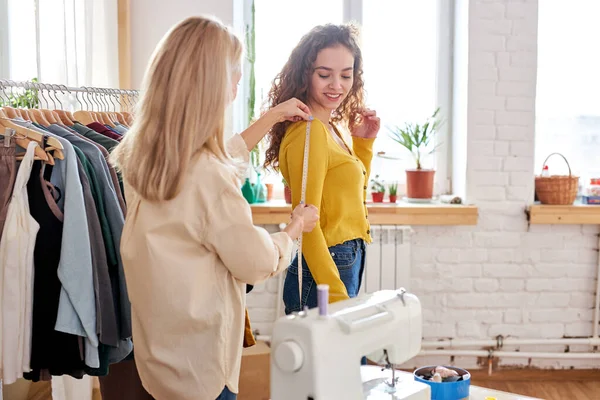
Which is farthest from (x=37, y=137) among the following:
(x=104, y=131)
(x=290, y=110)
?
(x=290, y=110)

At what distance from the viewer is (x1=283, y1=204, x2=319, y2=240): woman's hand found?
180 centimetres

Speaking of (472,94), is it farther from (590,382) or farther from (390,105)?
(590,382)

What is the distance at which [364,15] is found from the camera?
3984 mm

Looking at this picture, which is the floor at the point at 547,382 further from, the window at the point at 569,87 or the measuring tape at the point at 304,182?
the measuring tape at the point at 304,182

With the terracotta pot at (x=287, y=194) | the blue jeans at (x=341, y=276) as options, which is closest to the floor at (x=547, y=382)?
the terracotta pot at (x=287, y=194)

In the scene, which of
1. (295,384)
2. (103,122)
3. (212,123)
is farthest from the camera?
(103,122)

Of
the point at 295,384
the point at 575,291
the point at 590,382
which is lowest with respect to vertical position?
the point at 590,382

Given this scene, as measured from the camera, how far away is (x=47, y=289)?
1.89m

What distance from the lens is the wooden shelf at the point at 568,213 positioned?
12.1 feet

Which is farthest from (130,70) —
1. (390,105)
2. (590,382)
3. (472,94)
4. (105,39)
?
(590,382)

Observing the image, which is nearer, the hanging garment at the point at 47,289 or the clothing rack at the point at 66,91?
the hanging garment at the point at 47,289

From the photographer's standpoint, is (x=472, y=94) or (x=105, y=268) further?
(x=472, y=94)

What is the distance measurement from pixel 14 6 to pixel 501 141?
2460mm

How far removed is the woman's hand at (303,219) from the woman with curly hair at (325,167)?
0.06 meters
